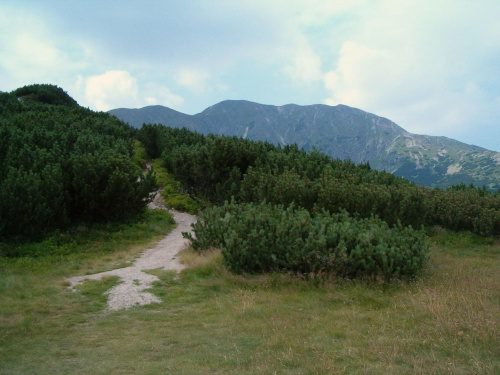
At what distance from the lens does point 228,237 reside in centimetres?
1084

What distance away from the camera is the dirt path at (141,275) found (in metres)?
8.29

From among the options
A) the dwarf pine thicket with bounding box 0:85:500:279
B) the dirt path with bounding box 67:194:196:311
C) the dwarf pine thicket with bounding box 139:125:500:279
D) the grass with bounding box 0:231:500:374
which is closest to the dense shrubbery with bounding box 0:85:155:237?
the dwarf pine thicket with bounding box 0:85:500:279

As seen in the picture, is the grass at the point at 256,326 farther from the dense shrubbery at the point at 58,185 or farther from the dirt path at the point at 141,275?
the dense shrubbery at the point at 58,185

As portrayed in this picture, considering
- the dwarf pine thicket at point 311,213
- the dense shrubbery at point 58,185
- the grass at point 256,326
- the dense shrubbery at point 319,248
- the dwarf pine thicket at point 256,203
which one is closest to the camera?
the grass at point 256,326

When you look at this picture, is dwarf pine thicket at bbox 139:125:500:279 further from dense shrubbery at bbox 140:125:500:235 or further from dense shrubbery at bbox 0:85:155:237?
dense shrubbery at bbox 0:85:155:237

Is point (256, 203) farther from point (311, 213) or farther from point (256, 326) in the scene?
point (256, 326)

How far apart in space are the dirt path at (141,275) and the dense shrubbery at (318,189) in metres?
3.94

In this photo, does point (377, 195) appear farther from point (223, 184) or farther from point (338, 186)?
point (223, 184)

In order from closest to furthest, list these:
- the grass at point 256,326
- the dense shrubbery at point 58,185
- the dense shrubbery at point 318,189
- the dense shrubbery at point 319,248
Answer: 1. the grass at point 256,326
2. the dense shrubbery at point 319,248
3. the dense shrubbery at point 58,185
4. the dense shrubbery at point 318,189

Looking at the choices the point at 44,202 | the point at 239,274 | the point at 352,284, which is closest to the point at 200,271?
the point at 239,274

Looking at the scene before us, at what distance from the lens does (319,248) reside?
946 cm

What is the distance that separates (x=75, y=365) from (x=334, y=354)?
3437 mm

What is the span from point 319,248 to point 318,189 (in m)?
6.53

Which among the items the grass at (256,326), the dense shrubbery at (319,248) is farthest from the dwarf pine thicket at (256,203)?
the grass at (256,326)
